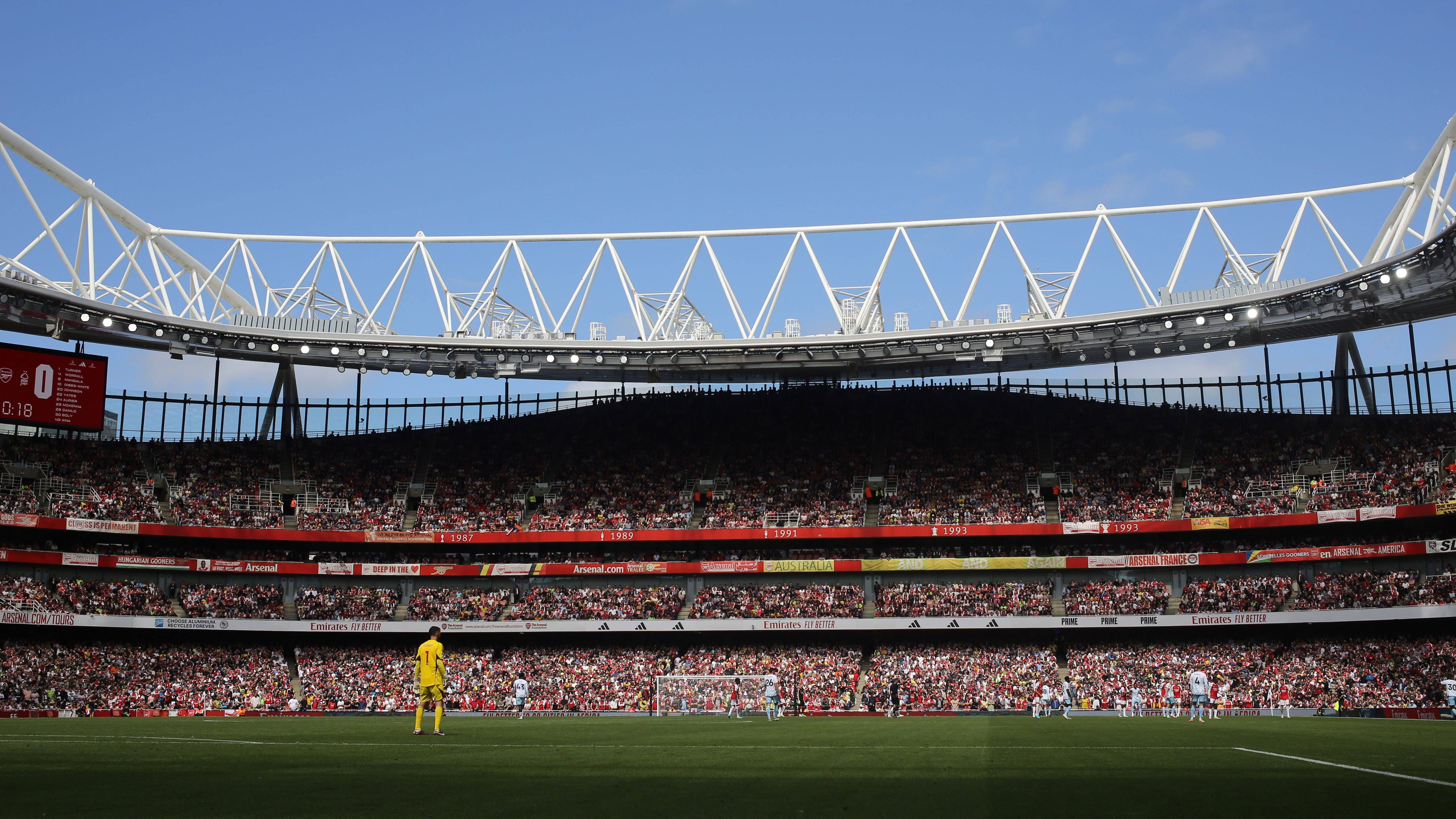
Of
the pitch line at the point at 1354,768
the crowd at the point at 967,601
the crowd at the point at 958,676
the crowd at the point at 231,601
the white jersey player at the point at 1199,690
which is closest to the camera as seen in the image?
the pitch line at the point at 1354,768

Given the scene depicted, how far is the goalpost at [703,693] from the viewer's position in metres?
47.0

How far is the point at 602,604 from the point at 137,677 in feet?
70.8

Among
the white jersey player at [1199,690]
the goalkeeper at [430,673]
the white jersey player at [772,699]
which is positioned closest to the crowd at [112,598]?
the white jersey player at [772,699]

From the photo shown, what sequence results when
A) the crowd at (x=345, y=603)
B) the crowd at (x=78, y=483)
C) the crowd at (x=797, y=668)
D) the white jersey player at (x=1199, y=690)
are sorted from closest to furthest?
1. the white jersey player at (x=1199, y=690)
2. the crowd at (x=797, y=668)
3. the crowd at (x=78, y=483)
4. the crowd at (x=345, y=603)

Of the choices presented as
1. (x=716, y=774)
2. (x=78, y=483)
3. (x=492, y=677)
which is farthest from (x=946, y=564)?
(x=78, y=483)

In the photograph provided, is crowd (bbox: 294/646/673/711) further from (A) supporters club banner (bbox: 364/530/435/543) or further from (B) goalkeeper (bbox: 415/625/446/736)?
(B) goalkeeper (bbox: 415/625/446/736)

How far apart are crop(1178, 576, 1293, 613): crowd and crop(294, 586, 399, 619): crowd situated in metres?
39.0

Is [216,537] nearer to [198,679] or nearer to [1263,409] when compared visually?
[198,679]

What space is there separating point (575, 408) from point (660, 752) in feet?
178

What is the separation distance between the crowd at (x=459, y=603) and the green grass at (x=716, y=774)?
108 ft

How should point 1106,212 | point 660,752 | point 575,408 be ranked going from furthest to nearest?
point 575,408 → point 1106,212 → point 660,752

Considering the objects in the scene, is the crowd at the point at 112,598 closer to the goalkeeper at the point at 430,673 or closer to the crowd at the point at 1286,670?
the goalkeeper at the point at 430,673

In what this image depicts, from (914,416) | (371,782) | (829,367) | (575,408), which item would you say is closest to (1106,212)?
(829,367)

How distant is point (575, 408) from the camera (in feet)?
230
